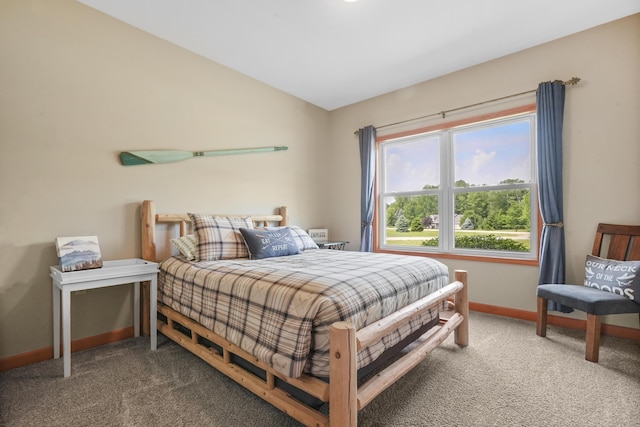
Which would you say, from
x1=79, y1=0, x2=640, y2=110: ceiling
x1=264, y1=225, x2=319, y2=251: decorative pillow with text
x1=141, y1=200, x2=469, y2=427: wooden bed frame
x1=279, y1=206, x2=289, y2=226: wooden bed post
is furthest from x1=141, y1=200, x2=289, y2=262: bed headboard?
x1=79, y1=0, x2=640, y2=110: ceiling

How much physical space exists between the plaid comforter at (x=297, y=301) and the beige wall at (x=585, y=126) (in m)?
1.30

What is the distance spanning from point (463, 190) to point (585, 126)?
1164mm

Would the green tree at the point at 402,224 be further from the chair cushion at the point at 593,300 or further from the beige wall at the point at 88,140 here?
the beige wall at the point at 88,140

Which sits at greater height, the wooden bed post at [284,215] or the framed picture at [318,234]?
the wooden bed post at [284,215]

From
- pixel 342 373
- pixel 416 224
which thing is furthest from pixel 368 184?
pixel 342 373

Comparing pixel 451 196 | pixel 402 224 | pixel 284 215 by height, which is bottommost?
pixel 402 224

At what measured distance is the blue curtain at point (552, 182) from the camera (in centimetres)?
262

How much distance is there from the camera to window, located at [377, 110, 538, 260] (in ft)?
9.87

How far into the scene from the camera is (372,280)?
62.7 inches

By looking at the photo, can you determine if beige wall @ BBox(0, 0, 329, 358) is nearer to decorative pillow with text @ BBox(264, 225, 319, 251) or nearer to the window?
decorative pillow with text @ BBox(264, 225, 319, 251)

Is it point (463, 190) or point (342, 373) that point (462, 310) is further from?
point (463, 190)

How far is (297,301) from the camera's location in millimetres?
1340

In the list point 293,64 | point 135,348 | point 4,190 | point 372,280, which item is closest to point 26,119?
point 4,190

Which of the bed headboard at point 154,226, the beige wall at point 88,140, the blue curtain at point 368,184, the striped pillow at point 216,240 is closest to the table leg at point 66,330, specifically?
the beige wall at point 88,140
